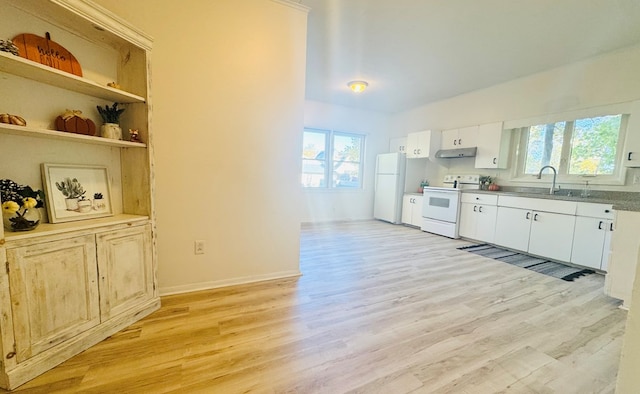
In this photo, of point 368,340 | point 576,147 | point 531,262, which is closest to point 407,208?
point 531,262

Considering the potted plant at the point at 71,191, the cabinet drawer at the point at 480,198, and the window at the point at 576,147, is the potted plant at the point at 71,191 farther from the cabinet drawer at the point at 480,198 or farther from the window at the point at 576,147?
the window at the point at 576,147

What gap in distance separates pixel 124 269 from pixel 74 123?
99cm

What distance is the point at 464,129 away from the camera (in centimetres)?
466

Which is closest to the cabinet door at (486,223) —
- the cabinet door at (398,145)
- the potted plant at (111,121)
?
the cabinet door at (398,145)

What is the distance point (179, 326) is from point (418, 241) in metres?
3.61

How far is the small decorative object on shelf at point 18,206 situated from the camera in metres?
1.24

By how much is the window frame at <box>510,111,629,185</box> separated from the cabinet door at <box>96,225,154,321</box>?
16.9ft

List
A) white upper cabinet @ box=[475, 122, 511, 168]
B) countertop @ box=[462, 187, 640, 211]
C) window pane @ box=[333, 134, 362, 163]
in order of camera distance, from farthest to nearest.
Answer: window pane @ box=[333, 134, 362, 163]
white upper cabinet @ box=[475, 122, 511, 168]
countertop @ box=[462, 187, 640, 211]

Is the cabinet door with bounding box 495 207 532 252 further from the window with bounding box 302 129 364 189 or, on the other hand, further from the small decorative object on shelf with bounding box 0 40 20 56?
the small decorative object on shelf with bounding box 0 40 20 56

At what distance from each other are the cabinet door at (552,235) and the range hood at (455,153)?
1485mm

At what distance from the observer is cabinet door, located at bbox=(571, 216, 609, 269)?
283cm

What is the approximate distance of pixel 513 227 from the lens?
11.9 ft

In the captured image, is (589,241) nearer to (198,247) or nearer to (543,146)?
(543,146)

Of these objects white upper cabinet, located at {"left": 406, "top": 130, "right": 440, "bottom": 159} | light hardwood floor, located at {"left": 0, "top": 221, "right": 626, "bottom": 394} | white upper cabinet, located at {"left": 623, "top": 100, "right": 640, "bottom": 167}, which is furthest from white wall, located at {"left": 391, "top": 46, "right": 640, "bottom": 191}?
light hardwood floor, located at {"left": 0, "top": 221, "right": 626, "bottom": 394}
